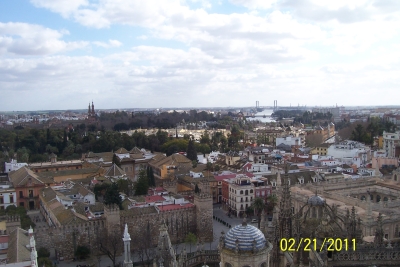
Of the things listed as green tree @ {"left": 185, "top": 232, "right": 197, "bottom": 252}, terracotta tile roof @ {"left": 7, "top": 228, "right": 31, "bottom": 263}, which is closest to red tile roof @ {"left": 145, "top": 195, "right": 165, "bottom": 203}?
green tree @ {"left": 185, "top": 232, "right": 197, "bottom": 252}

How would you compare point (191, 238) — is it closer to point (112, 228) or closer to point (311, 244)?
point (112, 228)

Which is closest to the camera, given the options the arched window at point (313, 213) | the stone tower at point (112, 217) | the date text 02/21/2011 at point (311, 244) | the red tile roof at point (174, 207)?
the date text 02/21/2011 at point (311, 244)

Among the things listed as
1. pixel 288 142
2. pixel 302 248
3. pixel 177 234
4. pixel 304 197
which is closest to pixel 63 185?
pixel 177 234

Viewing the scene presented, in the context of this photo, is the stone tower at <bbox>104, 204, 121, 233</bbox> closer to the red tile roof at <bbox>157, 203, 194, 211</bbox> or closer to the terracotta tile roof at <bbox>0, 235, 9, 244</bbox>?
the red tile roof at <bbox>157, 203, 194, 211</bbox>

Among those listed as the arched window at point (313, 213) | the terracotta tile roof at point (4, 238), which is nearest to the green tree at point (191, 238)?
the terracotta tile roof at point (4, 238)

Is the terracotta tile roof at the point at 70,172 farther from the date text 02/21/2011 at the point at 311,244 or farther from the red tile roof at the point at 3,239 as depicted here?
the date text 02/21/2011 at the point at 311,244
